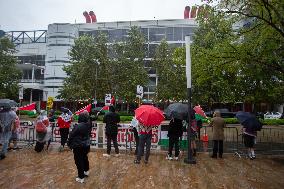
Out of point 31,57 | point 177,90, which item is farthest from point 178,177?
point 31,57

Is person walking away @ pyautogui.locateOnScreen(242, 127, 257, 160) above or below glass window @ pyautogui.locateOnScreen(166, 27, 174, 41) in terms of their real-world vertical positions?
below

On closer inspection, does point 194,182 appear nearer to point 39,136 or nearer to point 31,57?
point 39,136

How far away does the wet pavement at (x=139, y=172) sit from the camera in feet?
26.3

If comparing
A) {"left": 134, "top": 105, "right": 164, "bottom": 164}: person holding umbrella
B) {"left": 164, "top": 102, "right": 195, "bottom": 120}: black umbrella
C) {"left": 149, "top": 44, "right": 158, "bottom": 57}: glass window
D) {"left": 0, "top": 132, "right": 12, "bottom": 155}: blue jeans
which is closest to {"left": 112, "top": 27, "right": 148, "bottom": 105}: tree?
{"left": 149, "top": 44, "right": 158, "bottom": 57}: glass window

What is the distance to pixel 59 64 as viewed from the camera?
5459 centimetres

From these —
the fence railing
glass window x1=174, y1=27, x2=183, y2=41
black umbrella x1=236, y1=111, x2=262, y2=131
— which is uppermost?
glass window x1=174, y1=27, x2=183, y2=41

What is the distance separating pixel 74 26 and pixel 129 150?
47066 mm

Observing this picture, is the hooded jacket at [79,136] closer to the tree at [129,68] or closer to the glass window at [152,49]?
the tree at [129,68]

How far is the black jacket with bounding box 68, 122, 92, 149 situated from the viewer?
8.07 m

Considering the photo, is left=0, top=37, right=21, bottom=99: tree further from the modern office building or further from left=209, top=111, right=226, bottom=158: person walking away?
left=209, top=111, right=226, bottom=158: person walking away

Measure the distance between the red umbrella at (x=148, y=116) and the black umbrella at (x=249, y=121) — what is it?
141 inches

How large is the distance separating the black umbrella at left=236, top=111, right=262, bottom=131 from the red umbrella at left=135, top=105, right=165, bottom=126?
3573 millimetres

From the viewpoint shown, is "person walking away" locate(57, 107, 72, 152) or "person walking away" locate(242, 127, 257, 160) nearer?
"person walking away" locate(242, 127, 257, 160)

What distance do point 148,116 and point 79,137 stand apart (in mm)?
2654
